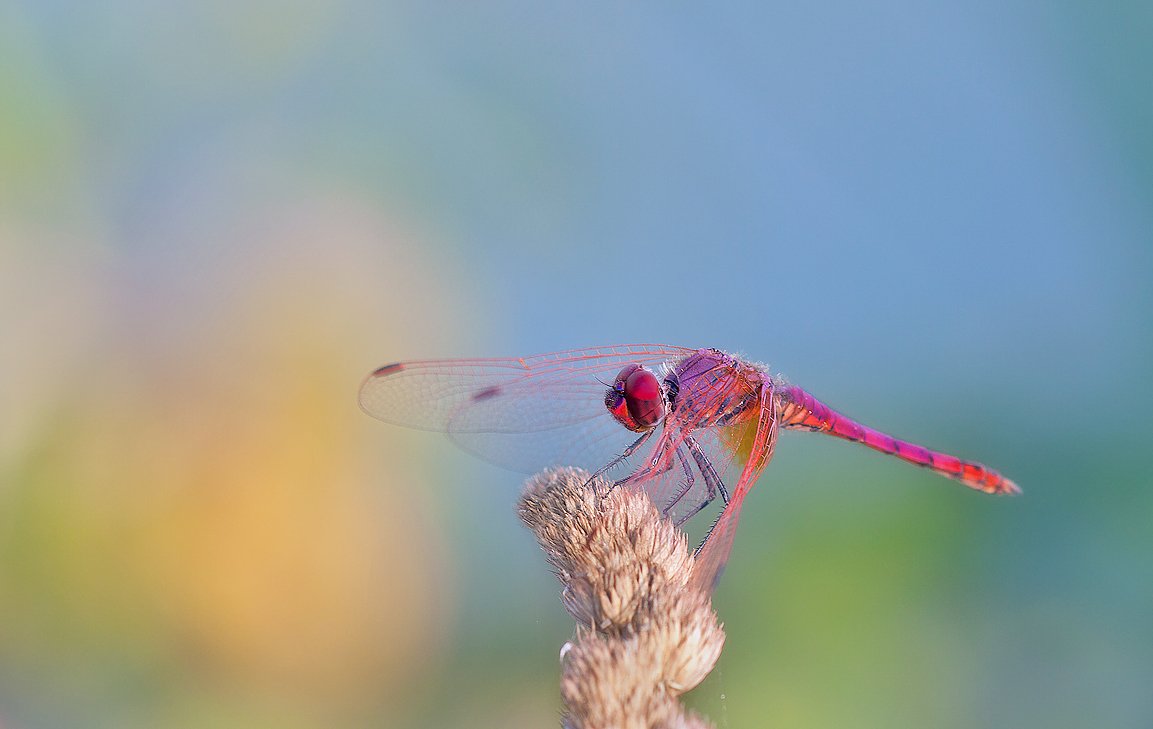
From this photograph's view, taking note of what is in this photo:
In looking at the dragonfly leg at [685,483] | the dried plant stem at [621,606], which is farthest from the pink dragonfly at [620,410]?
the dried plant stem at [621,606]

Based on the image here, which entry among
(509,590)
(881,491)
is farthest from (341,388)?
(881,491)

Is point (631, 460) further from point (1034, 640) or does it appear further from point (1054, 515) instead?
point (1054, 515)

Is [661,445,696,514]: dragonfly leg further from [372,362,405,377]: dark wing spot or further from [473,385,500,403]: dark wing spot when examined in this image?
[372,362,405,377]: dark wing spot

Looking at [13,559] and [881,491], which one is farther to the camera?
[881,491]

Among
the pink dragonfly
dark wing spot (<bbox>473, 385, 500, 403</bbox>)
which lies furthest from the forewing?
dark wing spot (<bbox>473, 385, 500, 403</bbox>)

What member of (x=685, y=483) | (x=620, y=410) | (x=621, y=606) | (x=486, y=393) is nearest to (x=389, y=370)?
(x=486, y=393)

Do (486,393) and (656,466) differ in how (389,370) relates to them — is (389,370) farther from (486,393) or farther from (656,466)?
(656,466)
